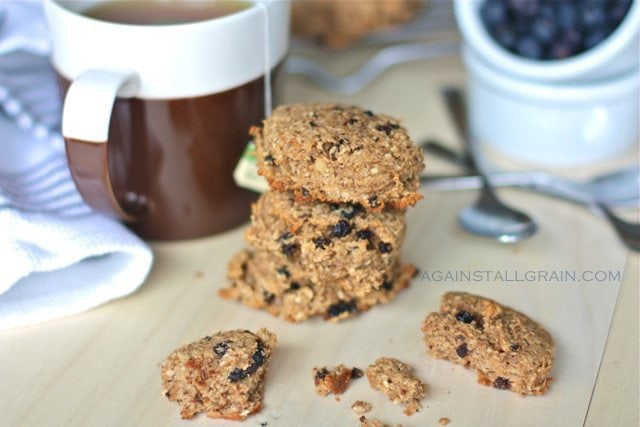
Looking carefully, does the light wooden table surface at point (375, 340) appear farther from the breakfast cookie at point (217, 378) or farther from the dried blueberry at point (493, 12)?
the dried blueberry at point (493, 12)

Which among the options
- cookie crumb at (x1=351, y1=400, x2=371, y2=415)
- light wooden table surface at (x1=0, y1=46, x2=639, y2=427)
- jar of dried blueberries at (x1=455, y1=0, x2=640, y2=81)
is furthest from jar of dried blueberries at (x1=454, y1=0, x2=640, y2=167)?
cookie crumb at (x1=351, y1=400, x2=371, y2=415)

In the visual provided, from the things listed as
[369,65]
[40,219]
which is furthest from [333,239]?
[369,65]

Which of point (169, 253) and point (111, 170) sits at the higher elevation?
point (111, 170)

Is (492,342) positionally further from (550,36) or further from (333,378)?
(550,36)

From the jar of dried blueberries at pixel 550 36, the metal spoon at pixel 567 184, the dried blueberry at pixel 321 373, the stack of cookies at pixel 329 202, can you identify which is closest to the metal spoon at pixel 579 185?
the metal spoon at pixel 567 184

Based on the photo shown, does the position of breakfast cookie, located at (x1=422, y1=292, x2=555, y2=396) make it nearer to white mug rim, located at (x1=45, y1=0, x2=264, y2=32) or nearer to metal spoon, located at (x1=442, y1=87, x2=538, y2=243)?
metal spoon, located at (x1=442, y1=87, x2=538, y2=243)

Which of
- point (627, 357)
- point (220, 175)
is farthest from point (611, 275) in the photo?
point (220, 175)

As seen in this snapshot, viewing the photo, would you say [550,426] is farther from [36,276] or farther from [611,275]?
[36,276]

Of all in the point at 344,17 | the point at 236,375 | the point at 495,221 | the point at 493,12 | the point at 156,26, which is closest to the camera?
the point at 236,375
